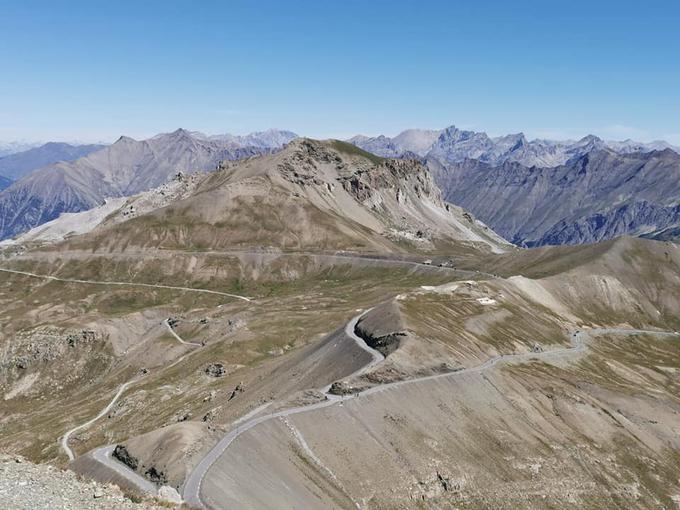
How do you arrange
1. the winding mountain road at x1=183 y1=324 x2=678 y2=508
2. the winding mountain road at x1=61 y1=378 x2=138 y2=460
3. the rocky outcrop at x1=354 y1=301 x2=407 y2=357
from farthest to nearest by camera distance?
the winding mountain road at x1=61 y1=378 x2=138 y2=460, the rocky outcrop at x1=354 y1=301 x2=407 y2=357, the winding mountain road at x1=183 y1=324 x2=678 y2=508

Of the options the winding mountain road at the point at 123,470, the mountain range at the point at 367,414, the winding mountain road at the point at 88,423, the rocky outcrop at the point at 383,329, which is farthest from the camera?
the winding mountain road at the point at 88,423

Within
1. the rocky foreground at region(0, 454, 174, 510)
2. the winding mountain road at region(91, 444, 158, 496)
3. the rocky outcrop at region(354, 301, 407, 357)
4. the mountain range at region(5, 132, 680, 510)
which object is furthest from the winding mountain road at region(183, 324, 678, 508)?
the rocky foreground at region(0, 454, 174, 510)

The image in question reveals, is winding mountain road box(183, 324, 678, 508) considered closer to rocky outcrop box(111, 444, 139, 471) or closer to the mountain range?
the mountain range

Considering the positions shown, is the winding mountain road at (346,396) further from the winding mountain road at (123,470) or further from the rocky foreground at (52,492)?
the rocky foreground at (52,492)

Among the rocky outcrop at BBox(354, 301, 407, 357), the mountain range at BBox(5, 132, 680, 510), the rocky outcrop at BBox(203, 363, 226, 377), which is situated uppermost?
the rocky outcrop at BBox(354, 301, 407, 357)

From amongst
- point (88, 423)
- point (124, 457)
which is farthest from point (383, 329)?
point (88, 423)

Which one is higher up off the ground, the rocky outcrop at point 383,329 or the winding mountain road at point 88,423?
the rocky outcrop at point 383,329

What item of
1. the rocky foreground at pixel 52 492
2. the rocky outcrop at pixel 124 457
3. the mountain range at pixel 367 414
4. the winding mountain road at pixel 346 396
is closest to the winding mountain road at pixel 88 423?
the mountain range at pixel 367 414

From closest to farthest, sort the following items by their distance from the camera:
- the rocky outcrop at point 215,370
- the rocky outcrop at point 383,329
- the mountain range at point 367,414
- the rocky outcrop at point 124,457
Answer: the rocky outcrop at point 124,457 → the mountain range at point 367,414 → the rocky outcrop at point 383,329 → the rocky outcrop at point 215,370
